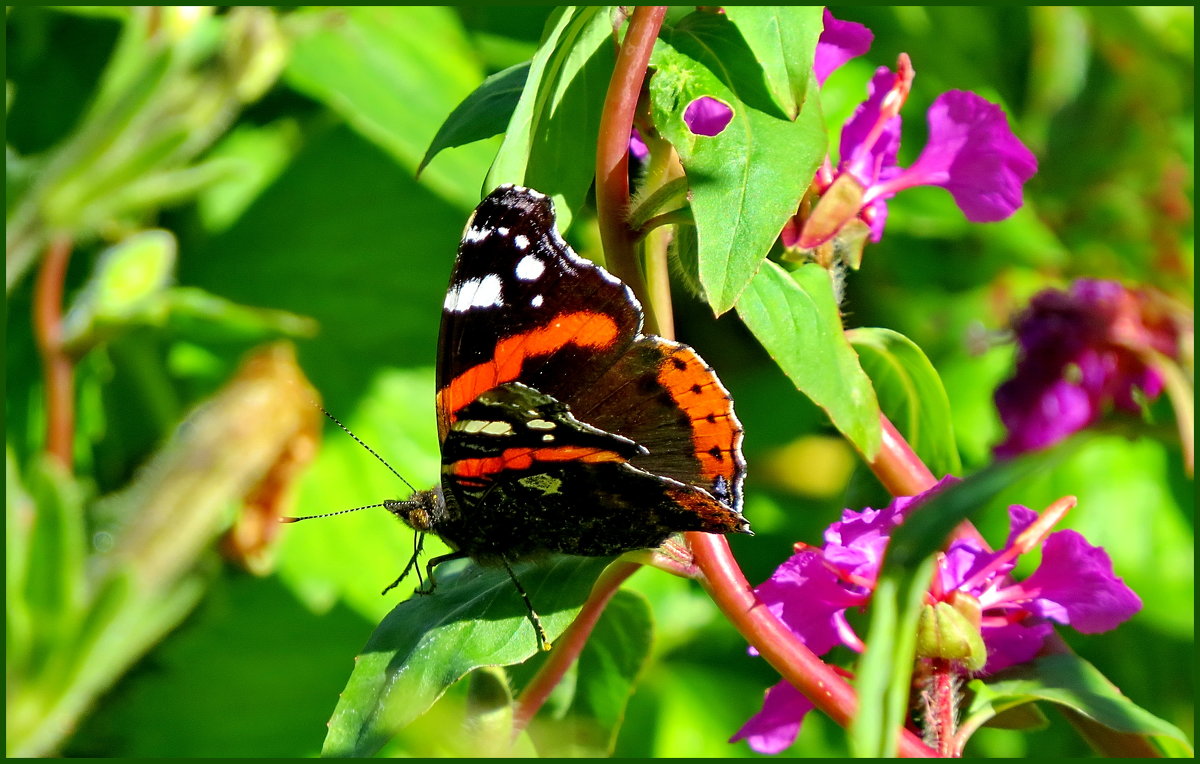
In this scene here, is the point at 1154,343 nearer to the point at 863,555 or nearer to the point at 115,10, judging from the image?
the point at 863,555

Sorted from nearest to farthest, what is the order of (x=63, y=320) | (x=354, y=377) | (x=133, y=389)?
1. (x=63, y=320)
2. (x=133, y=389)
3. (x=354, y=377)

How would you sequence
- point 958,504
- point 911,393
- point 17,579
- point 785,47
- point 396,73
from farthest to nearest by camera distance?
point 396,73 < point 17,579 < point 911,393 < point 785,47 < point 958,504

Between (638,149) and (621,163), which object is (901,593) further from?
(638,149)

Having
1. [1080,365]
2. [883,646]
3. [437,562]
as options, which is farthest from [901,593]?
[1080,365]

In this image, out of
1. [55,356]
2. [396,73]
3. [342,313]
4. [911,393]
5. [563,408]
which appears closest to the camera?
[563,408]

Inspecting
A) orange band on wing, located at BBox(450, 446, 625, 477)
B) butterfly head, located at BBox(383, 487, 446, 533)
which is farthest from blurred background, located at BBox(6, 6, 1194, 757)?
orange band on wing, located at BBox(450, 446, 625, 477)

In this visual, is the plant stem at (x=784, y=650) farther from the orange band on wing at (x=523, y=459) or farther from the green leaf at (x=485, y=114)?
the green leaf at (x=485, y=114)

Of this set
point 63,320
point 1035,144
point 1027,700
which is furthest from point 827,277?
point 1035,144
